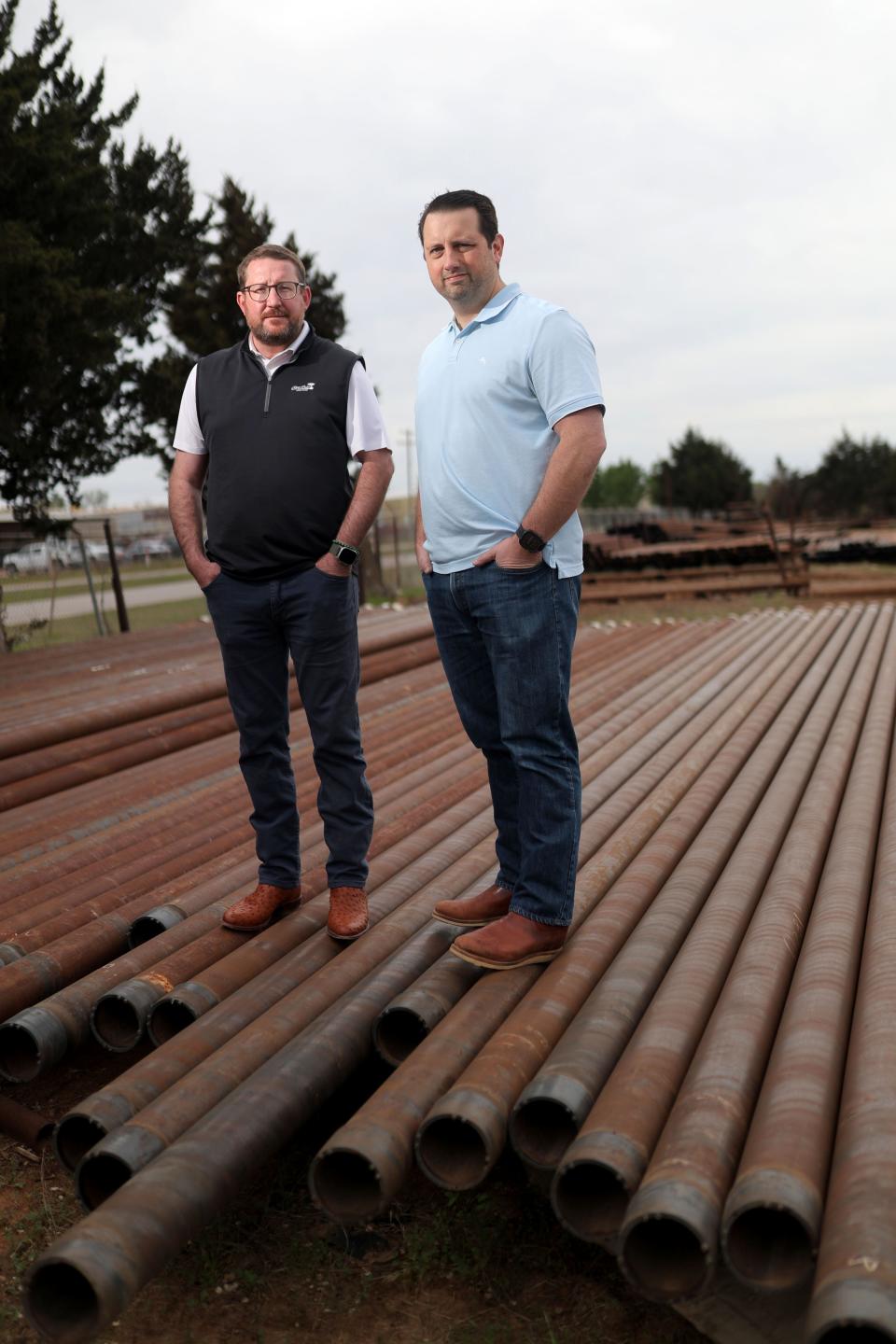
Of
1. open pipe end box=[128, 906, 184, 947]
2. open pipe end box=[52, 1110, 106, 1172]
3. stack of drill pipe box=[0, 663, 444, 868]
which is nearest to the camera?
open pipe end box=[52, 1110, 106, 1172]

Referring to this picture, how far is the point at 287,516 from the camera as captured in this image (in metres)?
3.40

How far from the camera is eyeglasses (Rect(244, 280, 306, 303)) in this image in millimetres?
3365

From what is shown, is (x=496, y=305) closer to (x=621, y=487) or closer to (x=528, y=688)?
(x=528, y=688)

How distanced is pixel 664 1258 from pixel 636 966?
41.5 inches

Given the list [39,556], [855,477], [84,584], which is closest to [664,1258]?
[39,556]

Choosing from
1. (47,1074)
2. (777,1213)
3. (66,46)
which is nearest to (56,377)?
(66,46)

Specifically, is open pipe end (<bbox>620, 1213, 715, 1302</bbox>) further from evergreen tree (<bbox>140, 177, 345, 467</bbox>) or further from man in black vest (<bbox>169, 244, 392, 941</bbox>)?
evergreen tree (<bbox>140, 177, 345, 467</bbox>)

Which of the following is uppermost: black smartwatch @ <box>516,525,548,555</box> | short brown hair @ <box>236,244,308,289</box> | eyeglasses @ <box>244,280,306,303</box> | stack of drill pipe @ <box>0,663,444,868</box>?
short brown hair @ <box>236,244,308,289</box>

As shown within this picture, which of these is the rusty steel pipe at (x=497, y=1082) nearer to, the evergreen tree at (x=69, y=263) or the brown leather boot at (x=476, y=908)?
the brown leather boot at (x=476, y=908)

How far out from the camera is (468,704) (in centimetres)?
325

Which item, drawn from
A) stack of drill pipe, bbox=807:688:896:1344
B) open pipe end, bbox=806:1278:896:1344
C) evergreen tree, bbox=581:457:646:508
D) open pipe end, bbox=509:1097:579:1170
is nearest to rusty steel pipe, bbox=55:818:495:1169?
open pipe end, bbox=509:1097:579:1170

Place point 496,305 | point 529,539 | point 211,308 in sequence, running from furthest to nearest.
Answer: point 211,308 → point 496,305 → point 529,539

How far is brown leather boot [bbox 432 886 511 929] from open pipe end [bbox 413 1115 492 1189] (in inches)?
37.0

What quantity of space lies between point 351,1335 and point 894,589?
61.3 ft
